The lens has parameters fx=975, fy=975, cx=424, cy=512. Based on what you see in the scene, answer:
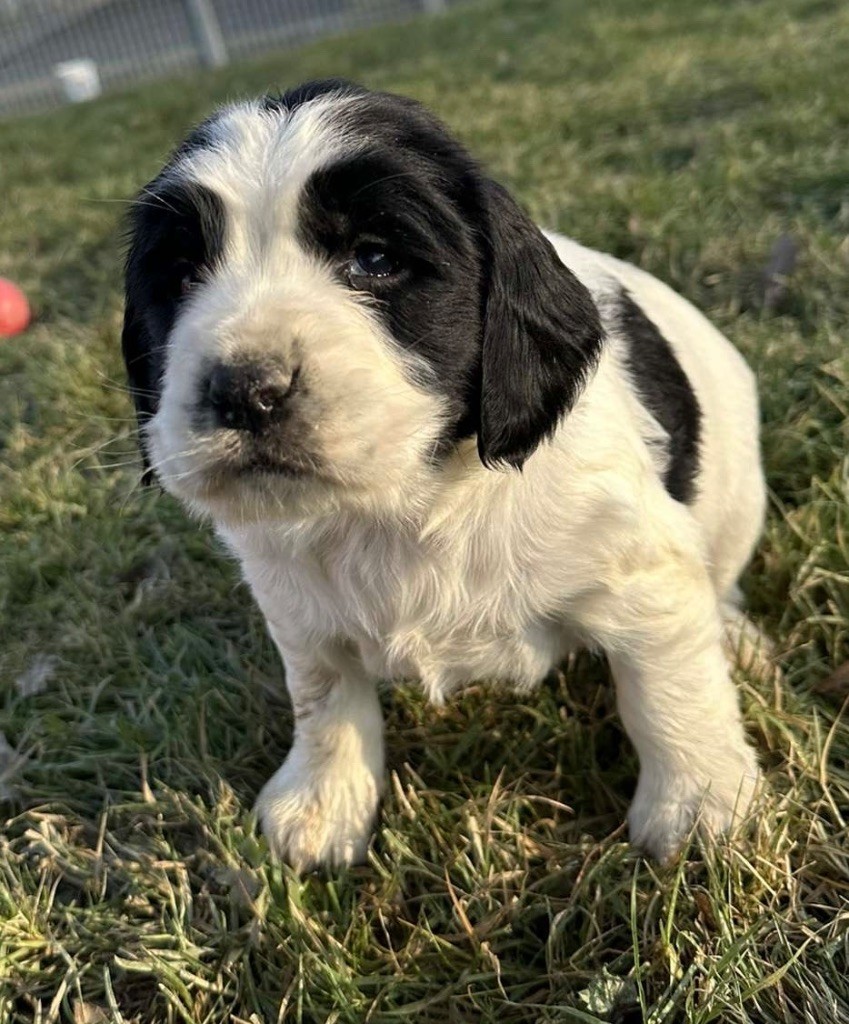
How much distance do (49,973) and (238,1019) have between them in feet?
1.63

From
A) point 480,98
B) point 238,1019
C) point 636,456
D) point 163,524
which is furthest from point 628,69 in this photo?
point 238,1019

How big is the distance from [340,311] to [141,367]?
0.78m

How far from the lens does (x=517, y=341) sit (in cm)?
197

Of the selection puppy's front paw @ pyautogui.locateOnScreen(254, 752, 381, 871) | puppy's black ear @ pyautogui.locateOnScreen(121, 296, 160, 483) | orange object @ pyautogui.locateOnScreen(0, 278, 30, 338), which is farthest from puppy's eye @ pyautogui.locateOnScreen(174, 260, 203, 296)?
orange object @ pyautogui.locateOnScreen(0, 278, 30, 338)

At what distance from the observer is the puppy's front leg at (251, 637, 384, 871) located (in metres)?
2.47

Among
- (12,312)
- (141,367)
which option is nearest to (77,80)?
(12,312)

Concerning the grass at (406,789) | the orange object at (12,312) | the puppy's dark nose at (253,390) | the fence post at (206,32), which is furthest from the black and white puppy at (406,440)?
the fence post at (206,32)

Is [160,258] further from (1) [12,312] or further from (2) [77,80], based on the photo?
(2) [77,80]

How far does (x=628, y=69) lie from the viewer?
8.20 metres

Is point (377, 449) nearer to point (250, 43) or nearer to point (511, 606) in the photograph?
point (511, 606)

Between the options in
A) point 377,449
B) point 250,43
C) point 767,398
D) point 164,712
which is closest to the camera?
point 377,449

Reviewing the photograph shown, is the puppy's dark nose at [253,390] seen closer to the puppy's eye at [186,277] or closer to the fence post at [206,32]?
the puppy's eye at [186,277]

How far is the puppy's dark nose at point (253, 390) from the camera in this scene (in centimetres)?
167

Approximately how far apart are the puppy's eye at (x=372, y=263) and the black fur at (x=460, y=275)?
18 mm
